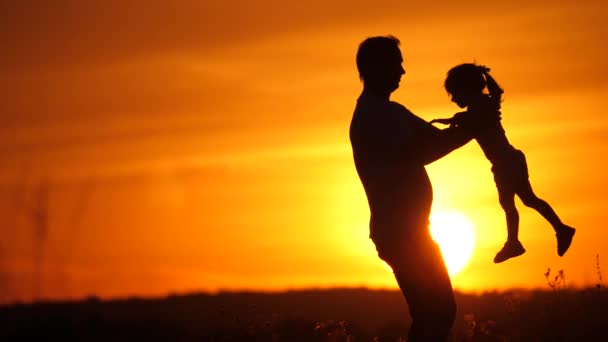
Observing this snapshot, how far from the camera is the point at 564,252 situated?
10.5 meters

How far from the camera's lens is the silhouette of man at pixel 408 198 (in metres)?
8.74

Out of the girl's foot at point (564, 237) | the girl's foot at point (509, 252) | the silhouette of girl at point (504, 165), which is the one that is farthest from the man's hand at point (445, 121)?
the girl's foot at point (564, 237)

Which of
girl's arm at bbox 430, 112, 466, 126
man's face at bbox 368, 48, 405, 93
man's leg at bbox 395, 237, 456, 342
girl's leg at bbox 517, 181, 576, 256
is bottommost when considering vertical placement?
man's leg at bbox 395, 237, 456, 342

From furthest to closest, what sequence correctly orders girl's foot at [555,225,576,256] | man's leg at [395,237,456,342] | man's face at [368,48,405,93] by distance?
girl's foot at [555,225,576,256] → man's face at [368,48,405,93] → man's leg at [395,237,456,342]

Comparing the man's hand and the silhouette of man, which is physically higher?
the man's hand

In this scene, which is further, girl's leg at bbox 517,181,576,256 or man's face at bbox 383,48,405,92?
girl's leg at bbox 517,181,576,256

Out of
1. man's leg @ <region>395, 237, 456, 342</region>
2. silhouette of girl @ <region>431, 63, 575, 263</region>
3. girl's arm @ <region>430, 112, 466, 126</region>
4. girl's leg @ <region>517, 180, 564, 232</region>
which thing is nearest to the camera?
man's leg @ <region>395, 237, 456, 342</region>

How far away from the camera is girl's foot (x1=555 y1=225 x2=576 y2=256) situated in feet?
34.6

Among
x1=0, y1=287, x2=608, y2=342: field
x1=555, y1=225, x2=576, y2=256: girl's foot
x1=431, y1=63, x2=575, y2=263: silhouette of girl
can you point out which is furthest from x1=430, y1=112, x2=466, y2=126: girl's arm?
x1=0, y1=287, x2=608, y2=342: field

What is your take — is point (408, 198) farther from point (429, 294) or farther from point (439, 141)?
point (429, 294)

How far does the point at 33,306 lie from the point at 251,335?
8.11 metres

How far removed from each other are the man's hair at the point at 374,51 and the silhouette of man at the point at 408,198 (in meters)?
0.30

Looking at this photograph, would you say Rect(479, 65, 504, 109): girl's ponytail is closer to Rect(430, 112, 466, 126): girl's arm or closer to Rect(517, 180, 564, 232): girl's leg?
Rect(430, 112, 466, 126): girl's arm

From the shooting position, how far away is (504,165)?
1062cm
